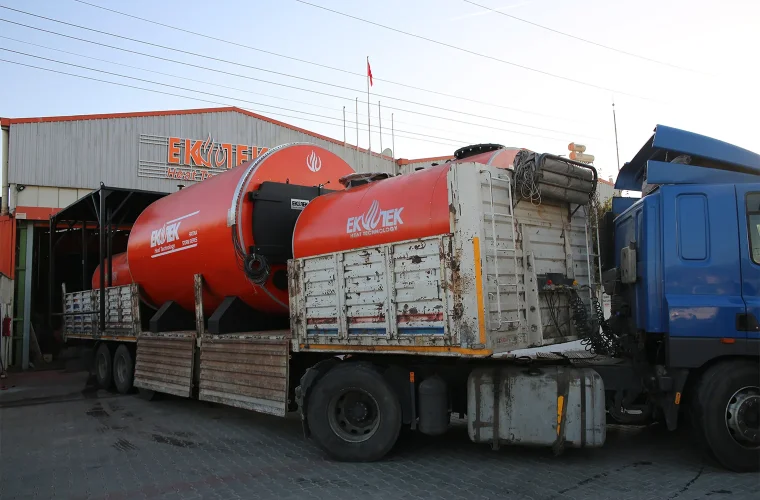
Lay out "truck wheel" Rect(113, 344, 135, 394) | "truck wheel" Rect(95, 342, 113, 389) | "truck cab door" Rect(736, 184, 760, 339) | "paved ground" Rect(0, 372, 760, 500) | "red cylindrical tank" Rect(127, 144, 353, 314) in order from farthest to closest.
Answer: "truck wheel" Rect(95, 342, 113, 389) < "truck wheel" Rect(113, 344, 135, 394) < "red cylindrical tank" Rect(127, 144, 353, 314) < "truck cab door" Rect(736, 184, 760, 339) < "paved ground" Rect(0, 372, 760, 500)

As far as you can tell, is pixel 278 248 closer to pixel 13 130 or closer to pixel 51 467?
pixel 51 467

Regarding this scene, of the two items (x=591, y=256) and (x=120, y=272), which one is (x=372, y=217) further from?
(x=120, y=272)

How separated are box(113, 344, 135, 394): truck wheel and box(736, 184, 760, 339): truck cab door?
10465 mm

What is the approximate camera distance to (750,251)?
17.1 ft

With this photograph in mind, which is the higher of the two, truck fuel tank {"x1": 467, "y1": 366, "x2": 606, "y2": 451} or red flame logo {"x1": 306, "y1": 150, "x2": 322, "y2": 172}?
red flame logo {"x1": 306, "y1": 150, "x2": 322, "y2": 172}

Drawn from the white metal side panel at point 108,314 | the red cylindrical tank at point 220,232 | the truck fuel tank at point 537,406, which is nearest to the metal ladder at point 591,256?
the truck fuel tank at point 537,406

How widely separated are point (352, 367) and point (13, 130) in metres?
15.3

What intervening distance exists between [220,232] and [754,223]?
675 centimetres

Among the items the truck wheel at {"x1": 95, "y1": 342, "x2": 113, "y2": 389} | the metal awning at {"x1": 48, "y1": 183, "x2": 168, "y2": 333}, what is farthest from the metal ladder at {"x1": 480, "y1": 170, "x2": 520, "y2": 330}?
the truck wheel at {"x1": 95, "y1": 342, "x2": 113, "y2": 389}

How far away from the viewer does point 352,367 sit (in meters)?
6.15

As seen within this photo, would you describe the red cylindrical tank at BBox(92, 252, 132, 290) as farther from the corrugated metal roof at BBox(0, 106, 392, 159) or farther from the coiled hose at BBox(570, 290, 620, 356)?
the coiled hose at BBox(570, 290, 620, 356)

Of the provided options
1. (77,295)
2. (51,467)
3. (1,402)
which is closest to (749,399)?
(51,467)

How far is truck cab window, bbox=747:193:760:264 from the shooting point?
205 inches

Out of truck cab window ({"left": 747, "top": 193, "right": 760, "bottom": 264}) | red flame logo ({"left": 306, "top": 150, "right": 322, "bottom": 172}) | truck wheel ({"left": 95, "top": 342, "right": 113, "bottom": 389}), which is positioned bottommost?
truck wheel ({"left": 95, "top": 342, "right": 113, "bottom": 389})
